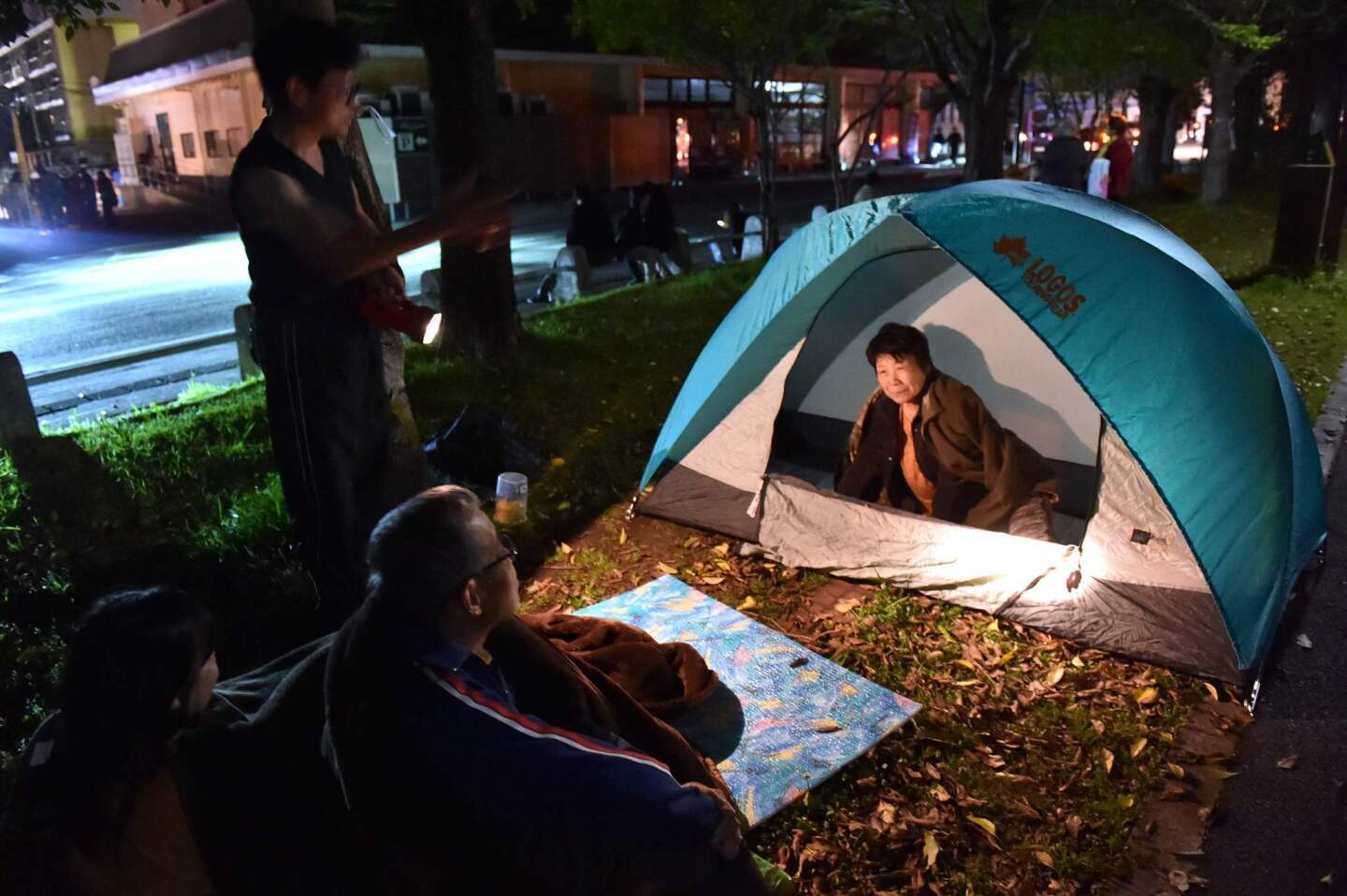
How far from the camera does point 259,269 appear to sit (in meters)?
2.95

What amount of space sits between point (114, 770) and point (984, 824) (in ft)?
7.82

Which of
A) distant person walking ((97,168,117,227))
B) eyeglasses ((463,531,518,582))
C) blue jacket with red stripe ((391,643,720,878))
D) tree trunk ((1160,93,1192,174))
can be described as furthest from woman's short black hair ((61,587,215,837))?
tree trunk ((1160,93,1192,174))

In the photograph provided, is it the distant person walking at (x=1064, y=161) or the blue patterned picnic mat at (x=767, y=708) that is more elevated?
the distant person walking at (x=1064, y=161)

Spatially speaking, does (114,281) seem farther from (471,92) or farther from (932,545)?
(932,545)

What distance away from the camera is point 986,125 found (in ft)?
42.2

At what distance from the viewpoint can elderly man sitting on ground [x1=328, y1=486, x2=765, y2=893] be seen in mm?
1770

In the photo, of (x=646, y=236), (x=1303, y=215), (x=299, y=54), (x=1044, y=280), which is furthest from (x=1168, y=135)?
(x=299, y=54)

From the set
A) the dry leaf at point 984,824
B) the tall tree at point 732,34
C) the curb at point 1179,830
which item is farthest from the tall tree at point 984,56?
the dry leaf at point 984,824

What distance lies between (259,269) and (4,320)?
10965mm

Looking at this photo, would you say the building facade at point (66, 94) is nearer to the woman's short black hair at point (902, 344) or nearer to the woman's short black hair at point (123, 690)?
the woman's short black hair at point (902, 344)

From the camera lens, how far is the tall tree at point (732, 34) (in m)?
11.7

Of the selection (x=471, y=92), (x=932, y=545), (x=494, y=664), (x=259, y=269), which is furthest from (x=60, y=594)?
(x=471, y=92)

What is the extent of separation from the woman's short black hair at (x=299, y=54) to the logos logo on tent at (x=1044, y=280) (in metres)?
2.49

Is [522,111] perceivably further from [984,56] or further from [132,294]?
[984,56]
